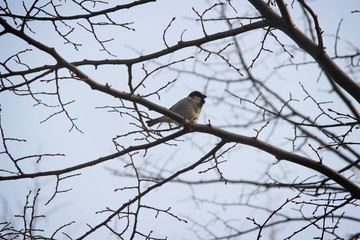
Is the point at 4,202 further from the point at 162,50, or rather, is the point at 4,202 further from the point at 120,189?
the point at 162,50

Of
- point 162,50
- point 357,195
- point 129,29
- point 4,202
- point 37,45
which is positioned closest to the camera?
point 37,45

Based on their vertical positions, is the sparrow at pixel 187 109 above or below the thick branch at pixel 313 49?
above

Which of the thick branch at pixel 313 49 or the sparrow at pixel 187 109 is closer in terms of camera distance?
the thick branch at pixel 313 49

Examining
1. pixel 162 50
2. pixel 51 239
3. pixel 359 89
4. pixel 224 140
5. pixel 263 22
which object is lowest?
pixel 51 239

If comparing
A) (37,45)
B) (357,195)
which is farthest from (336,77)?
(37,45)

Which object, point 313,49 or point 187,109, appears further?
point 187,109

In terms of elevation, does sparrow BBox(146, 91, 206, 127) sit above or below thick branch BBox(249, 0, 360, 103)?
above

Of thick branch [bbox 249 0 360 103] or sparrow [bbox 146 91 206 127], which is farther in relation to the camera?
sparrow [bbox 146 91 206 127]

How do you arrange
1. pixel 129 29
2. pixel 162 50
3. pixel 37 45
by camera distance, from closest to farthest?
pixel 37 45 < pixel 162 50 < pixel 129 29

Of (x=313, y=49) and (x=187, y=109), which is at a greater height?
(x=187, y=109)

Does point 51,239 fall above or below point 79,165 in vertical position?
below

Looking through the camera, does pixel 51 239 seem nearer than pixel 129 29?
Yes

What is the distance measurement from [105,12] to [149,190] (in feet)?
4.69

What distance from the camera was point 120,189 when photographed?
2.79 meters
